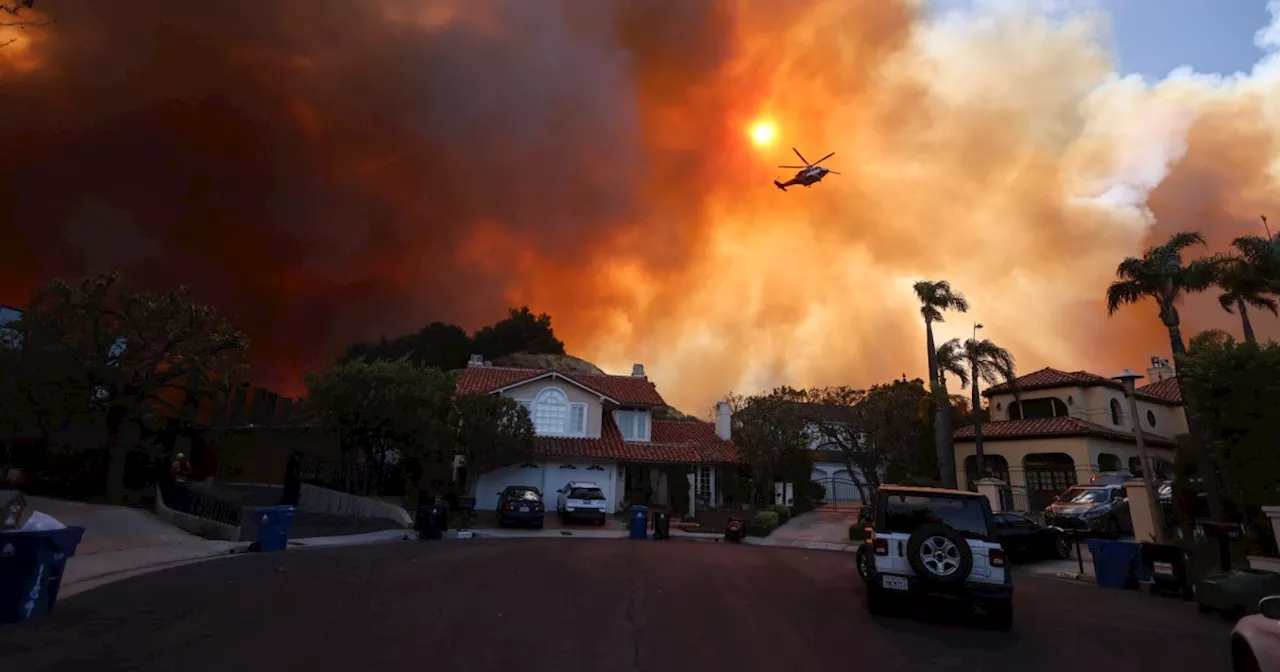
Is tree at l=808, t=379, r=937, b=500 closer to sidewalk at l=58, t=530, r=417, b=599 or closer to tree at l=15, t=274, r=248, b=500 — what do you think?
sidewalk at l=58, t=530, r=417, b=599

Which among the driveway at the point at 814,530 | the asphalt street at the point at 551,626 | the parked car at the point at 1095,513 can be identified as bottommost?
the asphalt street at the point at 551,626

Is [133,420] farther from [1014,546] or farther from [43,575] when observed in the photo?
[1014,546]

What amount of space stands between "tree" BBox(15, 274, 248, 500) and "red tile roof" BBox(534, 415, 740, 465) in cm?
1529

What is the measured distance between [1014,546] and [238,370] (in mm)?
28677

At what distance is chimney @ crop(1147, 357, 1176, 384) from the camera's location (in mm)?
46688

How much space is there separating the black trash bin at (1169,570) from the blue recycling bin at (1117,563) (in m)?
0.79

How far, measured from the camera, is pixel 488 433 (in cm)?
2567

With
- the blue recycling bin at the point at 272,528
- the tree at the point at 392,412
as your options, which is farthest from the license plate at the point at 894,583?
the tree at the point at 392,412

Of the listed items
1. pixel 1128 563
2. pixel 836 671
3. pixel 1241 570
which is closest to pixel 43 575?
pixel 836 671

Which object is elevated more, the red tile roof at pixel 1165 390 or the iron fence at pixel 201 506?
the red tile roof at pixel 1165 390

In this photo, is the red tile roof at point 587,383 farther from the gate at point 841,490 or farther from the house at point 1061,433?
the gate at point 841,490

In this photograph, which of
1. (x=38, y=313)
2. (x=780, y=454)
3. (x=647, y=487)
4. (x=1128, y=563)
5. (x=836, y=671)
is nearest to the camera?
(x=836, y=671)

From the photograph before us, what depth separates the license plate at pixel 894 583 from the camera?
894 centimetres

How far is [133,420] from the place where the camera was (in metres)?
21.6
